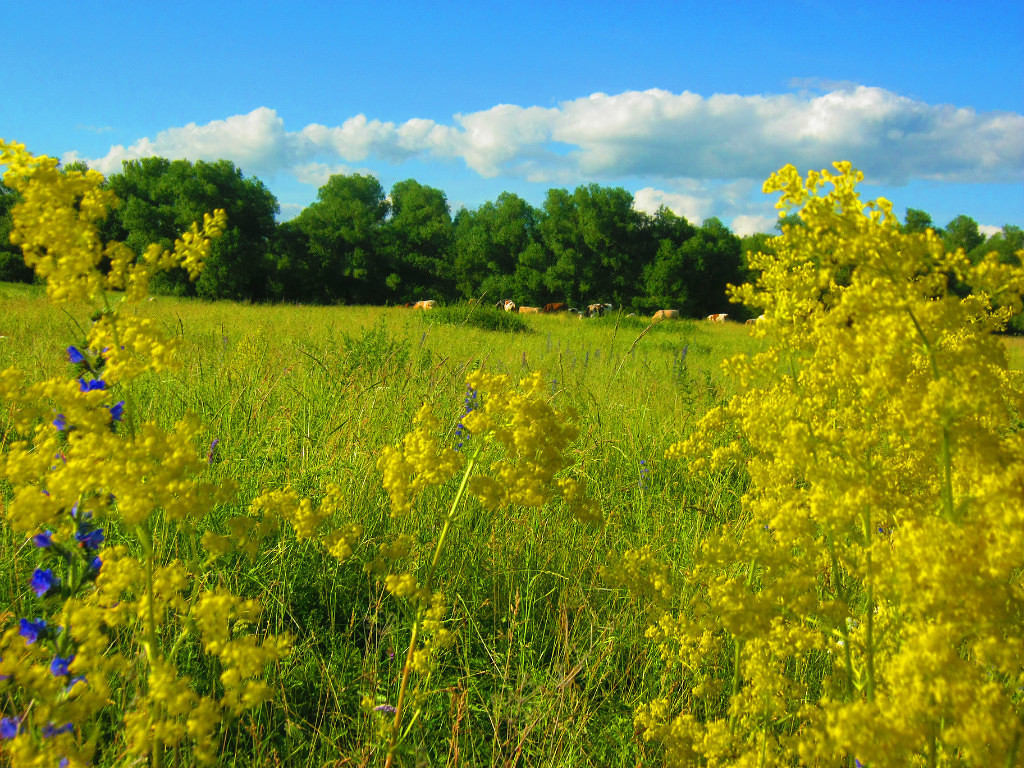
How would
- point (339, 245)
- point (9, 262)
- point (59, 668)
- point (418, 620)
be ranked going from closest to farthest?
1. point (59, 668)
2. point (418, 620)
3. point (9, 262)
4. point (339, 245)

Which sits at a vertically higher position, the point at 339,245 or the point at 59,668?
the point at 339,245

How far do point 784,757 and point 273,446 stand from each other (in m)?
2.92

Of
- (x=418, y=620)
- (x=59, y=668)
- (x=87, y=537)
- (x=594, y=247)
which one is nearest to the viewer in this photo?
(x=59, y=668)

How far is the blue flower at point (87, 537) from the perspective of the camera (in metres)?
1.25

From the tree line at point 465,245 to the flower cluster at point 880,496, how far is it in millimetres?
37370

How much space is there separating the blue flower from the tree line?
121 feet

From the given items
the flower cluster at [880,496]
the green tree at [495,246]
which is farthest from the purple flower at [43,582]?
the green tree at [495,246]

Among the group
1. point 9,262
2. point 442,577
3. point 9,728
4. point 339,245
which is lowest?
point 442,577

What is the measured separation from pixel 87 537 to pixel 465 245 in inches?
1853

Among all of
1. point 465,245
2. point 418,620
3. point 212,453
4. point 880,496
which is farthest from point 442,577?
point 465,245

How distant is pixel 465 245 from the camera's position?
47000 millimetres

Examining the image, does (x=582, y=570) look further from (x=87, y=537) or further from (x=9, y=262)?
(x=9, y=262)

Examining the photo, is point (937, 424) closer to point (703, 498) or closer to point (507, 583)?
point (507, 583)

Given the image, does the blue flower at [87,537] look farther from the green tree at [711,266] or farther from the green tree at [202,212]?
the green tree at [711,266]
